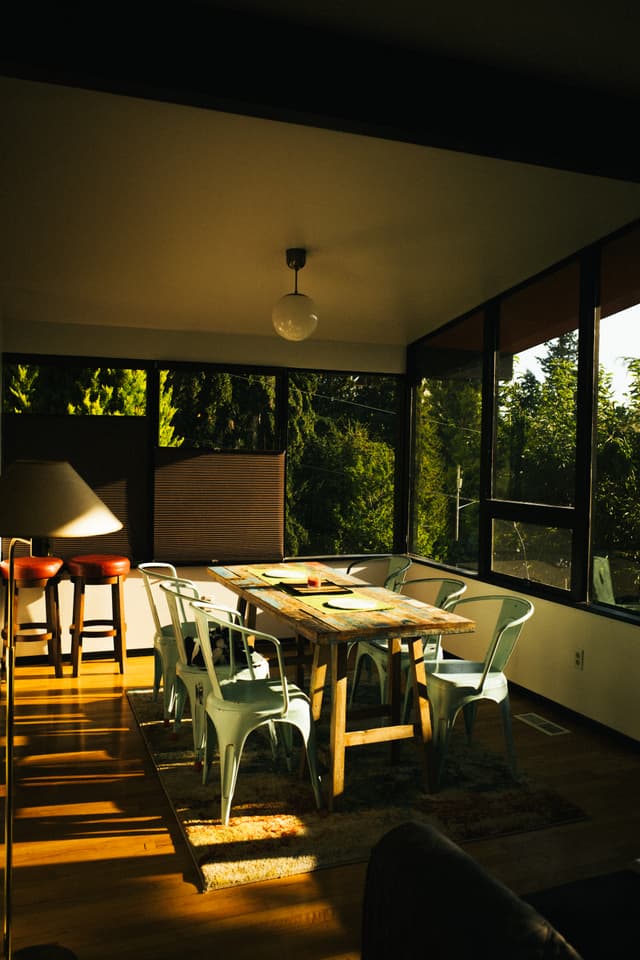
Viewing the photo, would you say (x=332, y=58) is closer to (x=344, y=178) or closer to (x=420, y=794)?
(x=344, y=178)

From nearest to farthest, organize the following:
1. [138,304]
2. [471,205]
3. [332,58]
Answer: [332,58], [471,205], [138,304]

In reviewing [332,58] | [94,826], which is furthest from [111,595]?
[332,58]

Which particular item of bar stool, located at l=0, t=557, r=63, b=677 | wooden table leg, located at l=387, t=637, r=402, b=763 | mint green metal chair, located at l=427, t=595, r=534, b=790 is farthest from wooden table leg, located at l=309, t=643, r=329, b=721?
bar stool, located at l=0, t=557, r=63, b=677

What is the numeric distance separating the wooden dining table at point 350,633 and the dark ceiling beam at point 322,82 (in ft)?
6.11

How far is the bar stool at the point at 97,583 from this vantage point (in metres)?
4.89

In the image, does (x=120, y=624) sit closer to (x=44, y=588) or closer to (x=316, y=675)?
(x=44, y=588)

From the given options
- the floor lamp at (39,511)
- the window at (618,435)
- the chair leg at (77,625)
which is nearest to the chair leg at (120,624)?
the chair leg at (77,625)

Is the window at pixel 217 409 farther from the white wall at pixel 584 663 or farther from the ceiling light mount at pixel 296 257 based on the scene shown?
the white wall at pixel 584 663

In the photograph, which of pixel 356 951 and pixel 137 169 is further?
pixel 137 169

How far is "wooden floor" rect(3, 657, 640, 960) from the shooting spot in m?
2.22

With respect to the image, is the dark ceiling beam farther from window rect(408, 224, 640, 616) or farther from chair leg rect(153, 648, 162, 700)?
chair leg rect(153, 648, 162, 700)

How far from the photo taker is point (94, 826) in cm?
289

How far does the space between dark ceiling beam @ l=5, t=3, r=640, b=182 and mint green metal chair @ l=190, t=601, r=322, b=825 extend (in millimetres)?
1852

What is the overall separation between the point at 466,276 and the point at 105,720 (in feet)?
11.5
